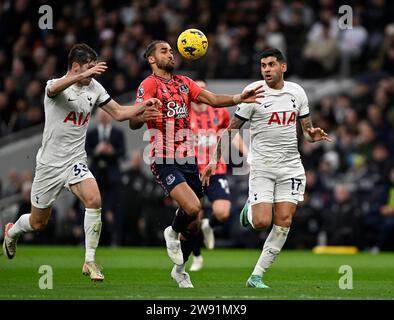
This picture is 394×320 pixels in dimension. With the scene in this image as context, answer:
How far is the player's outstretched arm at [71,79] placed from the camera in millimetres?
12492

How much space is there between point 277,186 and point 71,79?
278cm

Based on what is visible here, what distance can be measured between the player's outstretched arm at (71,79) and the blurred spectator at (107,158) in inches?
333

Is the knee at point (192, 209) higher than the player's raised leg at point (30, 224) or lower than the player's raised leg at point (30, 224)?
higher

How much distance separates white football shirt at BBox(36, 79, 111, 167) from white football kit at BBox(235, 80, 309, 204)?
1.88m

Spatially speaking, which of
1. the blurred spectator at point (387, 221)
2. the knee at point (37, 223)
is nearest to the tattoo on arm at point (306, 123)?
the knee at point (37, 223)

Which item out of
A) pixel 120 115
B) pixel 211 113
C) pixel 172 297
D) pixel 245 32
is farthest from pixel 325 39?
pixel 172 297

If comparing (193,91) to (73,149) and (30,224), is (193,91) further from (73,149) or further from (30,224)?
(30,224)

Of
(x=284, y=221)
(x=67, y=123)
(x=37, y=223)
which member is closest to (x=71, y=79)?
(x=67, y=123)

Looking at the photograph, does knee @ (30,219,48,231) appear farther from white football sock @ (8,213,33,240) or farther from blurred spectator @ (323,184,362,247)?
blurred spectator @ (323,184,362,247)

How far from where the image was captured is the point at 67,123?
1329 cm

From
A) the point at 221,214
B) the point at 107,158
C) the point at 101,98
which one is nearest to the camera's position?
the point at 101,98

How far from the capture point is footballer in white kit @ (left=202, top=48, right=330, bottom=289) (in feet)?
42.8

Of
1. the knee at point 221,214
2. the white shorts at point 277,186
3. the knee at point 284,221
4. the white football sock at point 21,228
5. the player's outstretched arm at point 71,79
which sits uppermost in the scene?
the player's outstretched arm at point 71,79

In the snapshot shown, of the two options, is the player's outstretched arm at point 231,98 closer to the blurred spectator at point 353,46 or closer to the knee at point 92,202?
the knee at point 92,202
